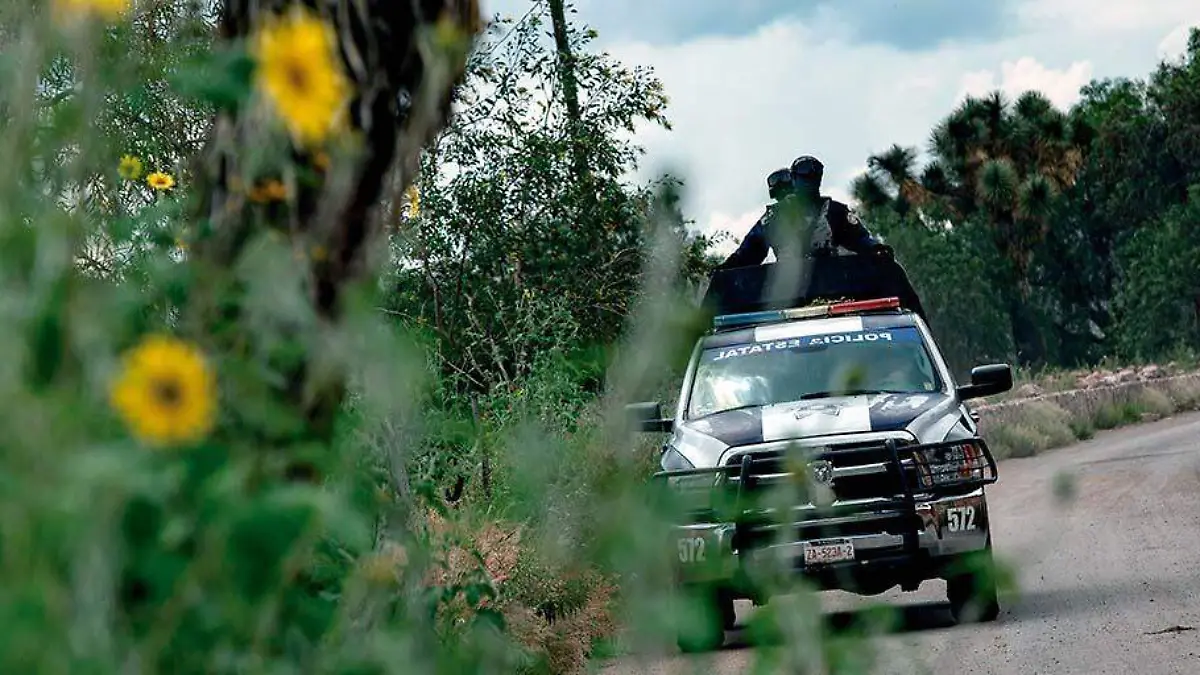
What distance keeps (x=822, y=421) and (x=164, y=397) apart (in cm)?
1009

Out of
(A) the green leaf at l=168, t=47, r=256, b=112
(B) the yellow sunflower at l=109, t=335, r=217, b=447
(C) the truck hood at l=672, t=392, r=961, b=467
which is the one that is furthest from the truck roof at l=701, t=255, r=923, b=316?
(B) the yellow sunflower at l=109, t=335, r=217, b=447

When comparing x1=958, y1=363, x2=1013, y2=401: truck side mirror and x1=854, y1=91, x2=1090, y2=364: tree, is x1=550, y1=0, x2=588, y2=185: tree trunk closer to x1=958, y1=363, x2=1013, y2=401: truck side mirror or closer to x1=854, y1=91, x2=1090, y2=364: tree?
x1=958, y1=363, x2=1013, y2=401: truck side mirror

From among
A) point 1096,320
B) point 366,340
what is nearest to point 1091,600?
point 366,340

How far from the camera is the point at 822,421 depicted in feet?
40.3

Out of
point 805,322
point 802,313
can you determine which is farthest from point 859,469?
point 802,313

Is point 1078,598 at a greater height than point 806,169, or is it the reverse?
point 806,169

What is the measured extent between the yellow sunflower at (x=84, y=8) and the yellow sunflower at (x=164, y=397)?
0.55 metres

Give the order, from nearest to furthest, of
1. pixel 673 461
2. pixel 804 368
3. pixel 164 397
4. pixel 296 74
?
pixel 164 397, pixel 296 74, pixel 673 461, pixel 804 368

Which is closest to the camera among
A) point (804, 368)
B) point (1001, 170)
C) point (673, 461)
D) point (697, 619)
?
point (697, 619)

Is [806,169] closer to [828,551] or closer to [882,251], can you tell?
[882,251]

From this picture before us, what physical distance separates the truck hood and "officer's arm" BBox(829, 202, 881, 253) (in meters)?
2.18

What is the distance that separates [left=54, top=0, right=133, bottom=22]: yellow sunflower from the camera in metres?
2.74

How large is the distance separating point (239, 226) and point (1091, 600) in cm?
1061

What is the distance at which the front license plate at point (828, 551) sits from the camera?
11758 mm
